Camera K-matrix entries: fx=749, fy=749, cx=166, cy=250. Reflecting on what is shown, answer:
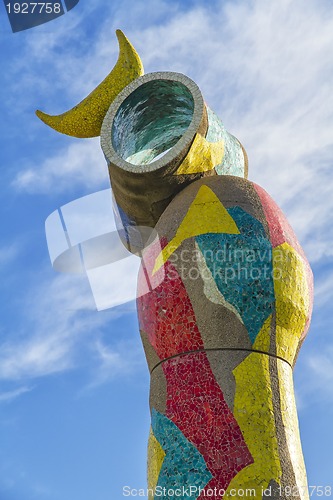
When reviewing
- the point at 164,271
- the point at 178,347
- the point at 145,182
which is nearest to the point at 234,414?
the point at 178,347

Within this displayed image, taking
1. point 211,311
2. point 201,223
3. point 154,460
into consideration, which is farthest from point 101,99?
point 154,460

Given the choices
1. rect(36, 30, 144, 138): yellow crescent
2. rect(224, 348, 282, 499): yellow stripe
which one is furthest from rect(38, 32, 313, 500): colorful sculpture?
rect(36, 30, 144, 138): yellow crescent

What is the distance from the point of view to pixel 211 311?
5.81 metres

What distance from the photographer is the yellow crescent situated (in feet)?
24.2

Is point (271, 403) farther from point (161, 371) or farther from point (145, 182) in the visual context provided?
point (145, 182)

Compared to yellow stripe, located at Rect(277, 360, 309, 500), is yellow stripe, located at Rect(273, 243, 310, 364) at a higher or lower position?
higher

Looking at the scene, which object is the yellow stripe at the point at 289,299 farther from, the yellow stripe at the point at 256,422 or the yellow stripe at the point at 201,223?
the yellow stripe at the point at 201,223

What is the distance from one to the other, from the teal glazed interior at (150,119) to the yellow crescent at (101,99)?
38cm

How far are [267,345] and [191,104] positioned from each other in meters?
2.48

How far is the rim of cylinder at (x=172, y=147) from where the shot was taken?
21.1 feet

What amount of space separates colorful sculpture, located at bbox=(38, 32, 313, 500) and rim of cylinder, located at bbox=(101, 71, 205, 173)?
0.01m

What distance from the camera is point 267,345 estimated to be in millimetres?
5801

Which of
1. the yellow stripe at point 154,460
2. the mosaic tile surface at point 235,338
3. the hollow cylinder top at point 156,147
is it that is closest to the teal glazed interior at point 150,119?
the hollow cylinder top at point 156,147

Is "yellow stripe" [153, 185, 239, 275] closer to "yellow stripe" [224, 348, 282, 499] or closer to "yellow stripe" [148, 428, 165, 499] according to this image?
"yellow stripe" [224, 348, 282, 499]
